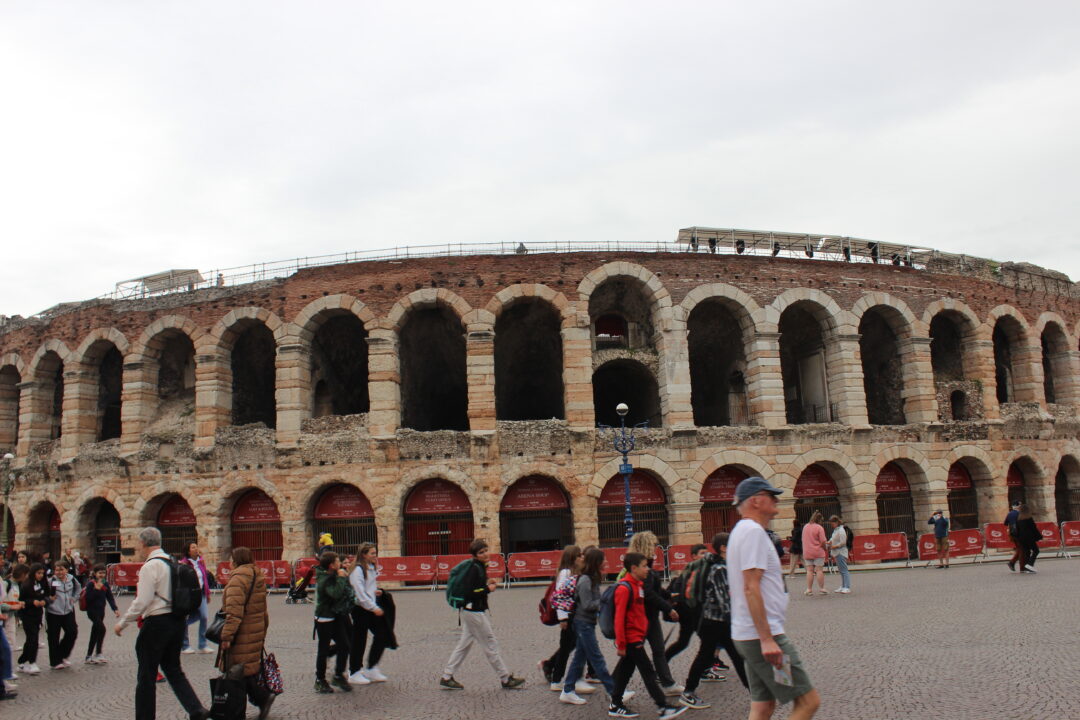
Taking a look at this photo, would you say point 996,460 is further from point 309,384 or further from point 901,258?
point 309,384

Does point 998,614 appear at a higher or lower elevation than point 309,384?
lower

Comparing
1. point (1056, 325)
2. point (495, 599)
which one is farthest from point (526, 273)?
point (1056, 325)

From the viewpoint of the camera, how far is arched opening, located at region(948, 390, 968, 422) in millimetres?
26328

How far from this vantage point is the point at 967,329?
87.7 ft

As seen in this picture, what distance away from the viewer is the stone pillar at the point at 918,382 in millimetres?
24984

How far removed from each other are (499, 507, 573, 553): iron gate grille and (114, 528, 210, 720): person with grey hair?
16.3 m

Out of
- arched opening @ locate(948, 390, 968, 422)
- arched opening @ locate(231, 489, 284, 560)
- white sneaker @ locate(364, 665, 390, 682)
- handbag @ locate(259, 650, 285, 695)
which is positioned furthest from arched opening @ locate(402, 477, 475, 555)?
arched opening @ locate(948, 390, 968, 422)

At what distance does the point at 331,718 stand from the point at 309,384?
18.1 meters

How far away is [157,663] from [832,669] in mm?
6518

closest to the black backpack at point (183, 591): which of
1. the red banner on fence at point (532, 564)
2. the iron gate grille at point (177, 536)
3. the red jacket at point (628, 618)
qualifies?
the red jacket at point (628, 618)

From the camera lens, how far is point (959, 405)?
2672 centimetres

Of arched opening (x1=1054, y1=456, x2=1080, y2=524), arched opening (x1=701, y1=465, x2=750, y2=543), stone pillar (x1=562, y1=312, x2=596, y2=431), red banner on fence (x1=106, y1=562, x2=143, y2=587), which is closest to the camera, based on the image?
red banner on fence (x1=106, y1=562, x2=143, y2=587)

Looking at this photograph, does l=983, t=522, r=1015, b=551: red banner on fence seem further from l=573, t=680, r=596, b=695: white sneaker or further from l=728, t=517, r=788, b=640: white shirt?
l=728, t=517, r=788, b=640: white shirt

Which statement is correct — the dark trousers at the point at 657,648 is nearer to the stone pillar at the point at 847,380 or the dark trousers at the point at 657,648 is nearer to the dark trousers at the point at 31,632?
the dark trousers at the point at 31,632
